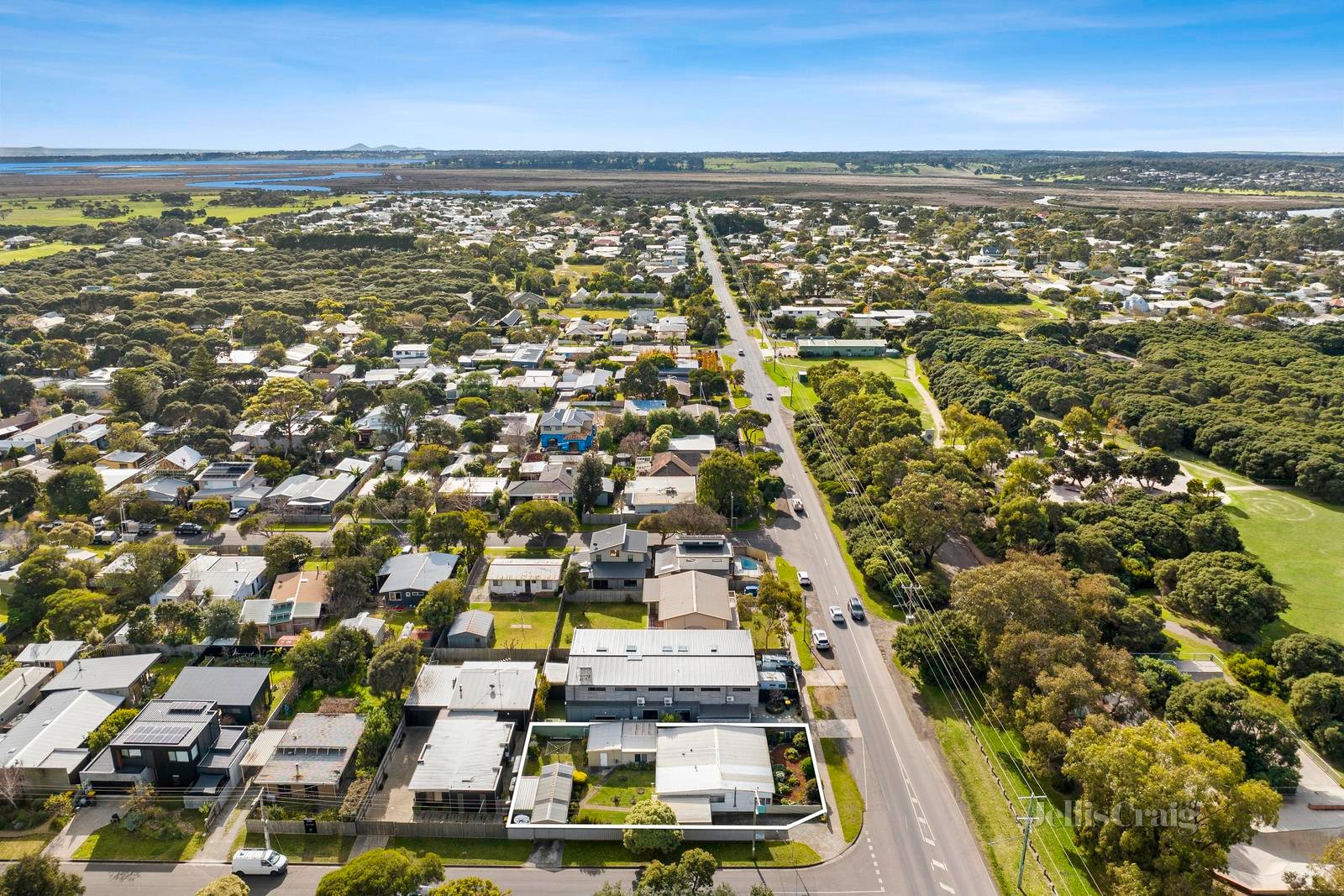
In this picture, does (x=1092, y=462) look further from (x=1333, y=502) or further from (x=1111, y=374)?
(x=1111, y=374)

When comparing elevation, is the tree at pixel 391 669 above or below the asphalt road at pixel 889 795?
above

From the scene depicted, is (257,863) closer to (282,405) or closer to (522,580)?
(522,580)

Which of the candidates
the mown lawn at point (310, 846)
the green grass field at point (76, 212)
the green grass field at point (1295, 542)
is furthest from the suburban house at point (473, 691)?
the green grass field at point (76, 212)

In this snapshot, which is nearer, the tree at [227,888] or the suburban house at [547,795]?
the tree at [227,888]

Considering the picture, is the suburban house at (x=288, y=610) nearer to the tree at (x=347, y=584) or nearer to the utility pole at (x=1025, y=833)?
the tree at (x=347, y=584)

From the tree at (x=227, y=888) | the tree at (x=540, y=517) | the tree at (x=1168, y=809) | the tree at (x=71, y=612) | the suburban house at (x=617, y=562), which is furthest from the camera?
the tree at (x=540, y=517)

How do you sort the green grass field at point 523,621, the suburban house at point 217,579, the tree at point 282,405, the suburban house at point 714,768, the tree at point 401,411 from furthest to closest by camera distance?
the tree at point 401,411, the tree at point 282,405, the suburban house at point 217,579, the green grass field at point 523,621, the suburban house at point 714,768
